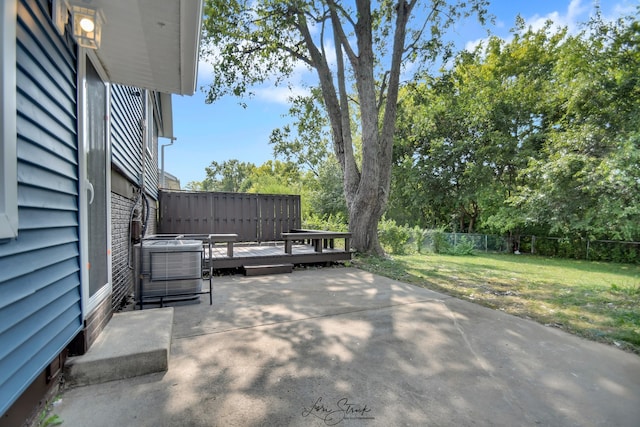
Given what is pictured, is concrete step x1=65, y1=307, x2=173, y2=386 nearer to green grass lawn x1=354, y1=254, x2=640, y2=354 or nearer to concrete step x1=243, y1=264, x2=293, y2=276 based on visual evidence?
concrete step x1=243, y1=264, x2=293, y2=276

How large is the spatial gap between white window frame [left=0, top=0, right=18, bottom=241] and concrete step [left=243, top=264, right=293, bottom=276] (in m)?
A: 4.67

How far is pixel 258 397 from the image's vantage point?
1.95 meters

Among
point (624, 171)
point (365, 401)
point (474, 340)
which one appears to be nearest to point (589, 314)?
point (474, 340)

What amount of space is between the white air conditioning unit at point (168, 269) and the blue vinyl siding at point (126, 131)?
101cm

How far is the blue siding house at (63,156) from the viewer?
128 centimetres

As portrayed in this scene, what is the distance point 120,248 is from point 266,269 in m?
2.83

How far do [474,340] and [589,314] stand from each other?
2086 millimetres

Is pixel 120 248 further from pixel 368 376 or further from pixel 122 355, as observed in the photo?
pixel 368 376

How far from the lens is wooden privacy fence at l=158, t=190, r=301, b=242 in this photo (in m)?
7.79

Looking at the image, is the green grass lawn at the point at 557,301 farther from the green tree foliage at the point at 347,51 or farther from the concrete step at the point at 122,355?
the concrete step at the point at 122,355

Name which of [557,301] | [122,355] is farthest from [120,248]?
[557,301]

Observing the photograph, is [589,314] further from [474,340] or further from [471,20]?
[471,20]

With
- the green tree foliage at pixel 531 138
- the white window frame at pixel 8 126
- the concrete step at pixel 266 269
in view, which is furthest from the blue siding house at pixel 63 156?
the green tree foliage at pixel 531 138

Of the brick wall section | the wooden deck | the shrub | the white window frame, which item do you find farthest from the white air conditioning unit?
the shrub
